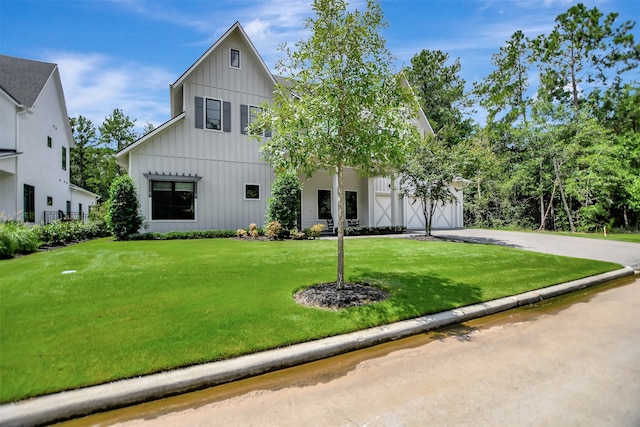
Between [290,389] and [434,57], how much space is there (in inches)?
1447

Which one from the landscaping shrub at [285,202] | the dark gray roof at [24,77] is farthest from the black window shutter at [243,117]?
the dark gray roof at [24,77]

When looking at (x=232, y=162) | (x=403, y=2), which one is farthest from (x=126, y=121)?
(x=403, y=2)

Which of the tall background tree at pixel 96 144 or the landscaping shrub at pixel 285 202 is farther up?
the tall background tree at pixel 96 144

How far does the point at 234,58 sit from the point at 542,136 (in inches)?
737

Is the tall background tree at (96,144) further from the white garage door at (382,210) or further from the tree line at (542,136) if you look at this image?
the white garage door at (382,210)

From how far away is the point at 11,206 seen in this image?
13703 mm

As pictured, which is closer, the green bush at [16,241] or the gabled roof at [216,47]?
the green bush at [16,241]

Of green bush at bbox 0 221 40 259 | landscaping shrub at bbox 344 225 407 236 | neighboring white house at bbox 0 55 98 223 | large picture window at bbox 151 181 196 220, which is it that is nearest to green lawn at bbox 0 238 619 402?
green bush at bbox 0 221 40 259

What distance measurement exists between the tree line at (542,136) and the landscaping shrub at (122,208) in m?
10.7

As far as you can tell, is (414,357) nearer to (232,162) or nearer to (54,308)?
(54,308)

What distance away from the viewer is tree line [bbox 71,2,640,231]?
18656mm

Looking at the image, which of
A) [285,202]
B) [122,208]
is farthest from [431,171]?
[122,208]

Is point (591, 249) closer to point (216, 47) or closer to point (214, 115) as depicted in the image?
point (214, 115)

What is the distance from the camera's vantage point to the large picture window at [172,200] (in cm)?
1390
